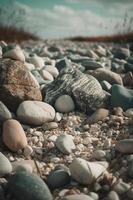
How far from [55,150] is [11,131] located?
310mm

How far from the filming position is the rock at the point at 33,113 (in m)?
2.83

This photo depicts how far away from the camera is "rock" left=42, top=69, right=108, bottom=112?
125 inches

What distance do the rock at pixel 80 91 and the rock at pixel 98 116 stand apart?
5.1 inches

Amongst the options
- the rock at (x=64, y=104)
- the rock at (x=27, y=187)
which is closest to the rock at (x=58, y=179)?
the rock at (x=27, y=187)

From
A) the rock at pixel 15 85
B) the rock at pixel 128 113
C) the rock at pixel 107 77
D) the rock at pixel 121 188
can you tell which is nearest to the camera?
the rock at pixel 121 188

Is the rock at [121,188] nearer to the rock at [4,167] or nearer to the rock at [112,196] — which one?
the rock at [112,196]

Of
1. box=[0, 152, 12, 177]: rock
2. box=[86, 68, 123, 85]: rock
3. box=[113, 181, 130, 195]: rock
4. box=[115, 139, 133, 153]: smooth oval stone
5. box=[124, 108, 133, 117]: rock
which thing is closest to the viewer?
box=[113, 181, 130, 195]: rock

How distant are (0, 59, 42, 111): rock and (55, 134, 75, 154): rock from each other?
0.55 m

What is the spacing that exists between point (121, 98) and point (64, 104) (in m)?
0.48

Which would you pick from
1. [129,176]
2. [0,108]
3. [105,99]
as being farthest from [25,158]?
[105,99]

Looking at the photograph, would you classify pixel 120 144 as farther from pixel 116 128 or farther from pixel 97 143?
pixel 116 128

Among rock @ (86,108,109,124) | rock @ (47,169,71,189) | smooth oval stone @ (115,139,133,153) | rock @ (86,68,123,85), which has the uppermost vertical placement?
rock @ (86,68,123,85)

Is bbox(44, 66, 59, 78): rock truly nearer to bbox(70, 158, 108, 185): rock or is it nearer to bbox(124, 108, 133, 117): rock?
bbox(124, 108, 133, 117): rock

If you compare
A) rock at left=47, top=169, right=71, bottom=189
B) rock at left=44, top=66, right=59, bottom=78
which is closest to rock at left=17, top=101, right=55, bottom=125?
rock at left=47, top=169, right=71, bottom=189
